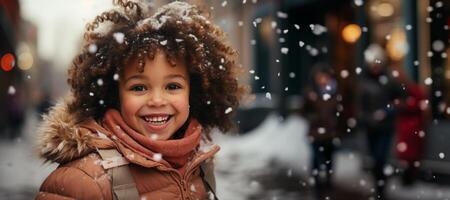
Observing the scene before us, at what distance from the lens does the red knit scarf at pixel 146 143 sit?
1.61 metres

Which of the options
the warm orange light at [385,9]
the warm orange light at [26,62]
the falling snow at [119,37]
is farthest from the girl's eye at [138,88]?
the warm orange light at [385,9]

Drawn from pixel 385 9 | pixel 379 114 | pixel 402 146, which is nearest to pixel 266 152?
pixel 402 146

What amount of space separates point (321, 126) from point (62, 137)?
4720 mm

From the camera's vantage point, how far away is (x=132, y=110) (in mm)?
1611

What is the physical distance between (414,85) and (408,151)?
2.21 ft

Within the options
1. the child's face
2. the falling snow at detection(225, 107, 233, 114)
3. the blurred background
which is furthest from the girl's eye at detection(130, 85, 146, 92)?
the blurred background

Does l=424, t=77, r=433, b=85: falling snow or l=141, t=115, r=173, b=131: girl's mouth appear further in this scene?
l=424, t=77, r=433, b=85: falling snow

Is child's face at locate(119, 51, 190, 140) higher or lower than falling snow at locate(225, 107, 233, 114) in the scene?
lower

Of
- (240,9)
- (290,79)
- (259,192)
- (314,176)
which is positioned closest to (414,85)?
(314,176)

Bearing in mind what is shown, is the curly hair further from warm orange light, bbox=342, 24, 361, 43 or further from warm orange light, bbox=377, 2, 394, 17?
warm orange light, bbox=342, 24, 361, 43

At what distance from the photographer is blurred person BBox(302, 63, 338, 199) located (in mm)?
6215

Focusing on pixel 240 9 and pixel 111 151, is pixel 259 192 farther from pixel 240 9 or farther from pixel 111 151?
pixel 111 151

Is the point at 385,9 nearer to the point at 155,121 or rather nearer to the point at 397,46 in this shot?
the point at 397,46

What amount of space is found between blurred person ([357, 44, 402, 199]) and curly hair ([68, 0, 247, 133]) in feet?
15.4
